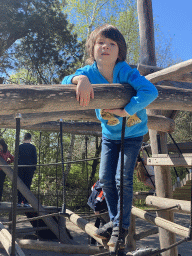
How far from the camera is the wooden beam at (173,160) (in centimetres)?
283

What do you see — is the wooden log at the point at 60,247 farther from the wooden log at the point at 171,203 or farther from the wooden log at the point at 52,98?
the wooden log at the point at 52,98

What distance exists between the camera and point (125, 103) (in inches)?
69.2

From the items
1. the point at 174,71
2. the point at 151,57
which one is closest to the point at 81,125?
the point at 151,57

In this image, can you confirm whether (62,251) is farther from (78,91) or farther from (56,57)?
(56,57)

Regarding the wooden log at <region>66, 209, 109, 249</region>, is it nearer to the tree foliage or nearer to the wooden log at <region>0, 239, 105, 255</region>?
the wooden log at <region>0, 239, 105, 255</region>

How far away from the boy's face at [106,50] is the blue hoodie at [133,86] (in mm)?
57

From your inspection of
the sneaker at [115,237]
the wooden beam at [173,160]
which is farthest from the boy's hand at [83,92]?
the wooden beam at [173,160]

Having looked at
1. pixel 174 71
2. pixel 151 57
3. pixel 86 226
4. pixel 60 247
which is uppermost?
pixel 151 57

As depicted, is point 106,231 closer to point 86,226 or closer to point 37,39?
point 86,226

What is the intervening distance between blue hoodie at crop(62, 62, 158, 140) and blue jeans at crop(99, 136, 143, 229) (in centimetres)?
6

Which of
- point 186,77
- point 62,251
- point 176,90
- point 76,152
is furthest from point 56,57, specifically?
point 176,90

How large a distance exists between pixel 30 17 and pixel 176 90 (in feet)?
32.9

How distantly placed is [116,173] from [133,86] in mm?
631

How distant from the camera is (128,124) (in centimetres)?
199
